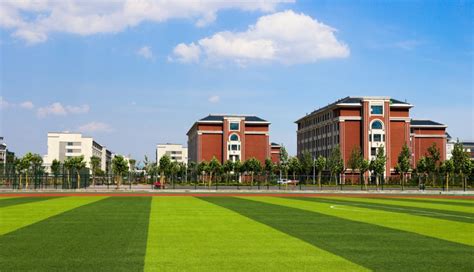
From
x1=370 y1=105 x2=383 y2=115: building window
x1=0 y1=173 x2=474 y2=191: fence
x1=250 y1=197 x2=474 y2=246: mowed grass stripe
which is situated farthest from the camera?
x1=370 y1=105 x2=383 y2=115: building window

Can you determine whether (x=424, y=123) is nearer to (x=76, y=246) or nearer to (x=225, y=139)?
(x=225, y=139)

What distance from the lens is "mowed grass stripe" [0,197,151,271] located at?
1227 centimetres

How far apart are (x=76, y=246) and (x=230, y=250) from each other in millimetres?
4400

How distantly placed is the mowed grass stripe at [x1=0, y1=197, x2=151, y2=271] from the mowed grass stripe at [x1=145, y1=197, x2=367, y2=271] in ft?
1.81

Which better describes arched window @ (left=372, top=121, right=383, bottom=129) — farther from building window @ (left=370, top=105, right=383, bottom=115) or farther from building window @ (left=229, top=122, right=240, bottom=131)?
building window @ (left=229, top=122, right=240, bottom=131)

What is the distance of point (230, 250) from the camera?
574 inches

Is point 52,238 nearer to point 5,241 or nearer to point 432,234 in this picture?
point 5,241

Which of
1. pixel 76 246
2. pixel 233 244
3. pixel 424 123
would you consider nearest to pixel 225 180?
pixel 424 123

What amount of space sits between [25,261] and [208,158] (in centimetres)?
13504

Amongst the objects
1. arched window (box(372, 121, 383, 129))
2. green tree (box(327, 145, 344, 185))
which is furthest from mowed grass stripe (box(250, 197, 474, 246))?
arched window (box(372, 121, 383, 129))

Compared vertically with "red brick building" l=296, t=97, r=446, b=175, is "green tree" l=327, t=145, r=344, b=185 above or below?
below

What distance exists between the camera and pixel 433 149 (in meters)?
103

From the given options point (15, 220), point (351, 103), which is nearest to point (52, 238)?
point (15, 220)

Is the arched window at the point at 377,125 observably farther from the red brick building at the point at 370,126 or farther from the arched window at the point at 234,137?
the arched window at the point at 234,137
